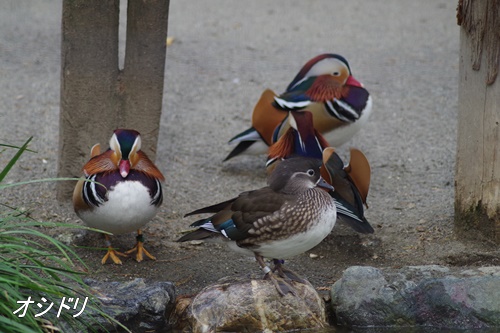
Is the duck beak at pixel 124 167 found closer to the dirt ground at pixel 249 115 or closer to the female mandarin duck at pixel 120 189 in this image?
the female mandarin duck at pixel 120 189

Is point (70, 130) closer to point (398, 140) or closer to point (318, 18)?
point (398, 140)

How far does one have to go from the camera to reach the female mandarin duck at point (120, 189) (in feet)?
15.1

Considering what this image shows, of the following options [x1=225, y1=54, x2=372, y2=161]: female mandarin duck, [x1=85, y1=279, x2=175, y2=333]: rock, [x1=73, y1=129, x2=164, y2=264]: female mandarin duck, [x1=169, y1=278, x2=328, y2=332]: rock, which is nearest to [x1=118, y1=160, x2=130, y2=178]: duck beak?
[x1=73, y1=129, x2=164, y2=264]: female mandarin duck

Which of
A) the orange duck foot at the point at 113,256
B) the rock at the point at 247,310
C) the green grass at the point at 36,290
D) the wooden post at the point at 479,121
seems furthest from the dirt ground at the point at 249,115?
the green grass at the point at 36,290

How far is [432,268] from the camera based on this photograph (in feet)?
14.5

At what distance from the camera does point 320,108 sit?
619cm

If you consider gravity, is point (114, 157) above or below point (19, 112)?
above

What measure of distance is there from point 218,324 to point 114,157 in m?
1.16

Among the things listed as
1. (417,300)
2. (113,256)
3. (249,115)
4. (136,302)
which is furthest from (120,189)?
(249,115)

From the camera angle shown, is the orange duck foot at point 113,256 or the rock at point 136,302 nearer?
the rock at point 136,302

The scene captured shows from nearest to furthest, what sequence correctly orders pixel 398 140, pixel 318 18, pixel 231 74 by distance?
pixel 398 140
pixel 231 74
pixel 318 18

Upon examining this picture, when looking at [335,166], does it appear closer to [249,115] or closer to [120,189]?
[120,189]

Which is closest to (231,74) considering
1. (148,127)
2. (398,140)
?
(398,140)

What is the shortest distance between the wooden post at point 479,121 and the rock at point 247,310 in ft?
4.01
